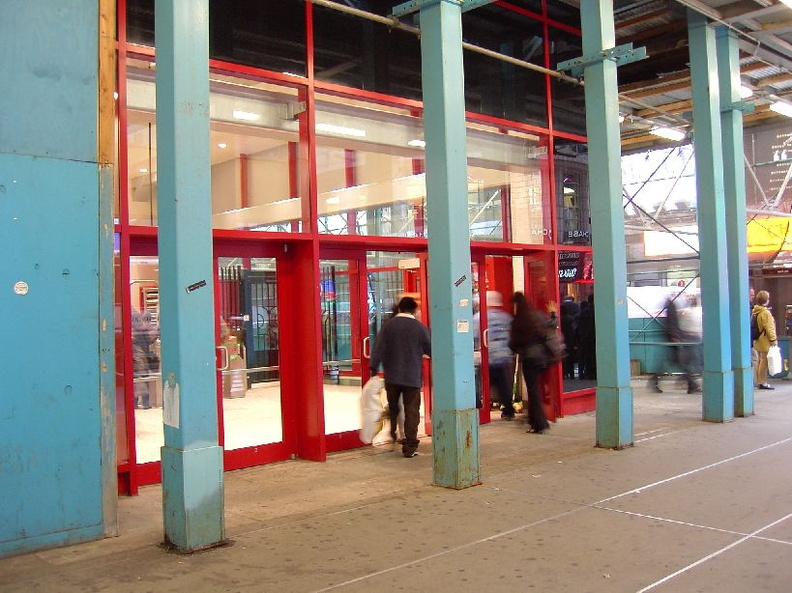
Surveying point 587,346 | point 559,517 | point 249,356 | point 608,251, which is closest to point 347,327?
point 249,356

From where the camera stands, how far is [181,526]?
491 cm

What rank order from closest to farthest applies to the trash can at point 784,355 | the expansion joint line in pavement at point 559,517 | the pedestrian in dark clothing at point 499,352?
the expansion joint line in pavement at point 559,517
the pedestrian in dark clothing at point 499,352
the trash can at point 784,355

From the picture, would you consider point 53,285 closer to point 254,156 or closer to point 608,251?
point 254,156

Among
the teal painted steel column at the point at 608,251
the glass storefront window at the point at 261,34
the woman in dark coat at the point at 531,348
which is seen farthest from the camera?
the woman in dark coat at the point at 531,348

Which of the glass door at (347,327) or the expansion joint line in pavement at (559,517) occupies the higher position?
the glass door at (347,327)

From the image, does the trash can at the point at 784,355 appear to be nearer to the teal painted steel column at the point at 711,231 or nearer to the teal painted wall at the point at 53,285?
the teal painted steel column at the point at 711,231

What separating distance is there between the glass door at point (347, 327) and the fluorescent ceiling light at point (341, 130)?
1287mm

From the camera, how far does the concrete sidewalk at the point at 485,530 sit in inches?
172

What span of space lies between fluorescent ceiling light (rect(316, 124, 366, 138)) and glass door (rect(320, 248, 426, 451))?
1.29m

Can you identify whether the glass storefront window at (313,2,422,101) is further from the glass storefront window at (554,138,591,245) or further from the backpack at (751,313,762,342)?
the backpack at (751,313,762,342)

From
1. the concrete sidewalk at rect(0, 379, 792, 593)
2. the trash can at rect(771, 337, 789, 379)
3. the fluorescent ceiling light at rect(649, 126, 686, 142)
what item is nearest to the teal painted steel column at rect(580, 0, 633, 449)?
the concrete sidewalk at rect(0, 379, 792, 593)

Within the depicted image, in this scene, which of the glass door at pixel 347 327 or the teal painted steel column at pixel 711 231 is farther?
the teal painted steel column at pixel 711 231

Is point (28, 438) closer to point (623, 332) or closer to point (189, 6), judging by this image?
point (189, 6)

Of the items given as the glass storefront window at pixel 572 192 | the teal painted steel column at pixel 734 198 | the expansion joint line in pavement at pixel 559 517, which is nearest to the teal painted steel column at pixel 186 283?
the expansion joint line in pavement at pixel 559 517
